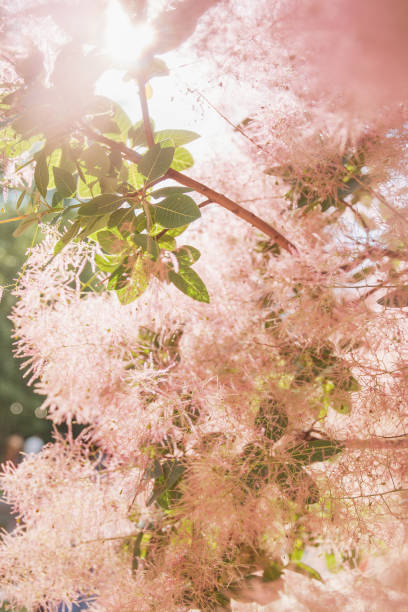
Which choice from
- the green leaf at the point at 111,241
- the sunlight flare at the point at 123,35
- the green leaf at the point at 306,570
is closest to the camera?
the sunlight flare at the point at 123,35

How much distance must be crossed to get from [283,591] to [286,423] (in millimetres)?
236

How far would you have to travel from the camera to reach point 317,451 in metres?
0.47

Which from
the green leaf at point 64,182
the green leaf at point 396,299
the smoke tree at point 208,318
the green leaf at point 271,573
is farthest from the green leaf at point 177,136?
the green leaf at point 271,573

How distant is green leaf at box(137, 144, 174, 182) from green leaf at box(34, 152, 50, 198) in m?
0.09

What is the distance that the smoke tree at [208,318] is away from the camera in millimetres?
369

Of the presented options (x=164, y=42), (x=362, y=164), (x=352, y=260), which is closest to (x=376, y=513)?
(x=352, y=260)

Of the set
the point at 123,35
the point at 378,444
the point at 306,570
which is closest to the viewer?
the point at 123,35

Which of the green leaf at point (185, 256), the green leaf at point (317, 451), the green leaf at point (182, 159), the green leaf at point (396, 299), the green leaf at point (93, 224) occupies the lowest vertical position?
the green leaf at point (317, 451)

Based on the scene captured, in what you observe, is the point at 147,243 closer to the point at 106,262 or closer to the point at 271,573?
the point at 106,262

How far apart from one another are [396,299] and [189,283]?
21 centimetres

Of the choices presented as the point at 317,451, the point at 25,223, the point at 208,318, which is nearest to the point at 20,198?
the point at 25,223

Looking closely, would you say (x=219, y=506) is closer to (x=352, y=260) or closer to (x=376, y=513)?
(x=376, y=513)

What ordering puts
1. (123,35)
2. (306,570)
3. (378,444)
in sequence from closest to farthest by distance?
(123,35), (378,444), (306,570)

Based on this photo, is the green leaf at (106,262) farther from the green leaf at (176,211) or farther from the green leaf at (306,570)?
the green leaf at (306,570)
